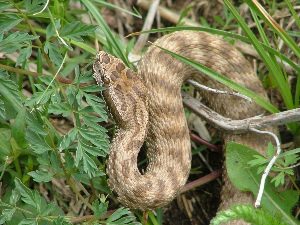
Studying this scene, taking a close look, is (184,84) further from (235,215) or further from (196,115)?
(235,215)

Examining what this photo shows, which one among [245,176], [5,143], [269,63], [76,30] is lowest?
[245,176]

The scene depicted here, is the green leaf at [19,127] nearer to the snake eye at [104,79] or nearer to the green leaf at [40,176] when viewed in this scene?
the green leaf at [40,176]

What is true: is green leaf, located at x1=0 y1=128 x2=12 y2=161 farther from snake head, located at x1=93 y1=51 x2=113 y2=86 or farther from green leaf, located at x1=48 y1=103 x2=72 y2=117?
snake head, located at x1=93 y1=51 x2=113 y2=86

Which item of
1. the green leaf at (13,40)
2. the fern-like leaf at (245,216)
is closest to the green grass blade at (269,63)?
the fern-like leaf at (245,216)

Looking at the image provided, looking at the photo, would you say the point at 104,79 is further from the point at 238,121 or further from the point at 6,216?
the point at 6,216

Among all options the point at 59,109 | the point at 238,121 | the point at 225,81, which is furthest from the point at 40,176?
the point at 238,121

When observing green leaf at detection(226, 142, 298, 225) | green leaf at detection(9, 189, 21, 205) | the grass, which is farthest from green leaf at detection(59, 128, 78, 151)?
green leaf at detection(226, 142, 298, 225)
